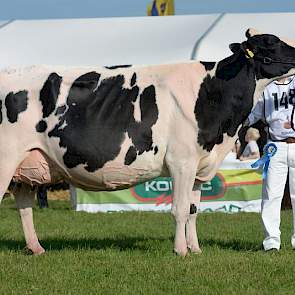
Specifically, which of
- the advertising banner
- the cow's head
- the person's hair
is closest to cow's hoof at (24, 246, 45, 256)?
the cow's head

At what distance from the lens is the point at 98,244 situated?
432 inches

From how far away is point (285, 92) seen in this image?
10.1 metres

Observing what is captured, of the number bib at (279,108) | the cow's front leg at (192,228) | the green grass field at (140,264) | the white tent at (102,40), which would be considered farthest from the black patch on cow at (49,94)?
the white tent at (102,40)

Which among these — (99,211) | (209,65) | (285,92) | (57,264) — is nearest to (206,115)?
(209,65)

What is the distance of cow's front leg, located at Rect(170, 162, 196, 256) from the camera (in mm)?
9219

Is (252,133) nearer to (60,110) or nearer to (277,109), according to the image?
(277,109)

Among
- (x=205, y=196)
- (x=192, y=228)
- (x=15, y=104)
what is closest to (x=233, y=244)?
(x=192, y=228)

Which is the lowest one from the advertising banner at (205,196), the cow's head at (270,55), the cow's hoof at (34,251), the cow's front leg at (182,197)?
the advertising banner at (205,196)

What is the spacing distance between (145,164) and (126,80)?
1.02 metres

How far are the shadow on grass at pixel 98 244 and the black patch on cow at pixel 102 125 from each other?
1.48m

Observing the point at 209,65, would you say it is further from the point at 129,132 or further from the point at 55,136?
the point at 55,136

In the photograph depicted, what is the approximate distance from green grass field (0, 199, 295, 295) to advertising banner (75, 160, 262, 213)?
418cm

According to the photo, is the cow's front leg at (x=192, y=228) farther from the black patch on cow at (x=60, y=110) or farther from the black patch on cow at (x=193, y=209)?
the black patch on cow at (x=60, y=110)

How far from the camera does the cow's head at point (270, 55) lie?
31.3ft
